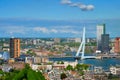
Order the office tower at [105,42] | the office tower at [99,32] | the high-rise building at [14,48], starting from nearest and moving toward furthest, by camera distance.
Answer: the high-rise building at [14,48]
the office tower at [105,42]
the office tower at [99,32]

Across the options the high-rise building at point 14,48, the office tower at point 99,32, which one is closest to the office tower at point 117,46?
the office tower at point 99,32

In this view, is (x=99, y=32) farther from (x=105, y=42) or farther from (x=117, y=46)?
(x=117, y=46)

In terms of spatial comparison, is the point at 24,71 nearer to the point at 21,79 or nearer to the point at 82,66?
the point at 21,79

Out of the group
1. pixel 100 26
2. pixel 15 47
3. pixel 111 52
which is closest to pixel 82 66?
pixel 15 47

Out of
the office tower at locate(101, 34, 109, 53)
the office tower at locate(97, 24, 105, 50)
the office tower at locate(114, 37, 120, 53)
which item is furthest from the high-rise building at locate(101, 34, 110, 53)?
the office tower at locate(114, 37, 120, 53)

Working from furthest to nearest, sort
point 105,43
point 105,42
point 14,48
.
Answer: point 105,43 < point 105,42 < point 14,48

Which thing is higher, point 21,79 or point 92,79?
point 21,79

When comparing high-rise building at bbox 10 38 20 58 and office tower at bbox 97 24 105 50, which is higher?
office tower at bbox 97 24 105 50

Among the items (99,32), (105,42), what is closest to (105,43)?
(105,42)

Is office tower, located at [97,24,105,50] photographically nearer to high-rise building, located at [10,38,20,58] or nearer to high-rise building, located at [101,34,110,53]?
high-rise building, located at [101,34,110,53]

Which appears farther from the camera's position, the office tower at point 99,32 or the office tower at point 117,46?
the office tower at point 99,32

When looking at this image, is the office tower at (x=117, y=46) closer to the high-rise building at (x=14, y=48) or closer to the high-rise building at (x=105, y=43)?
the high-rise building at (x=105, y=43)
